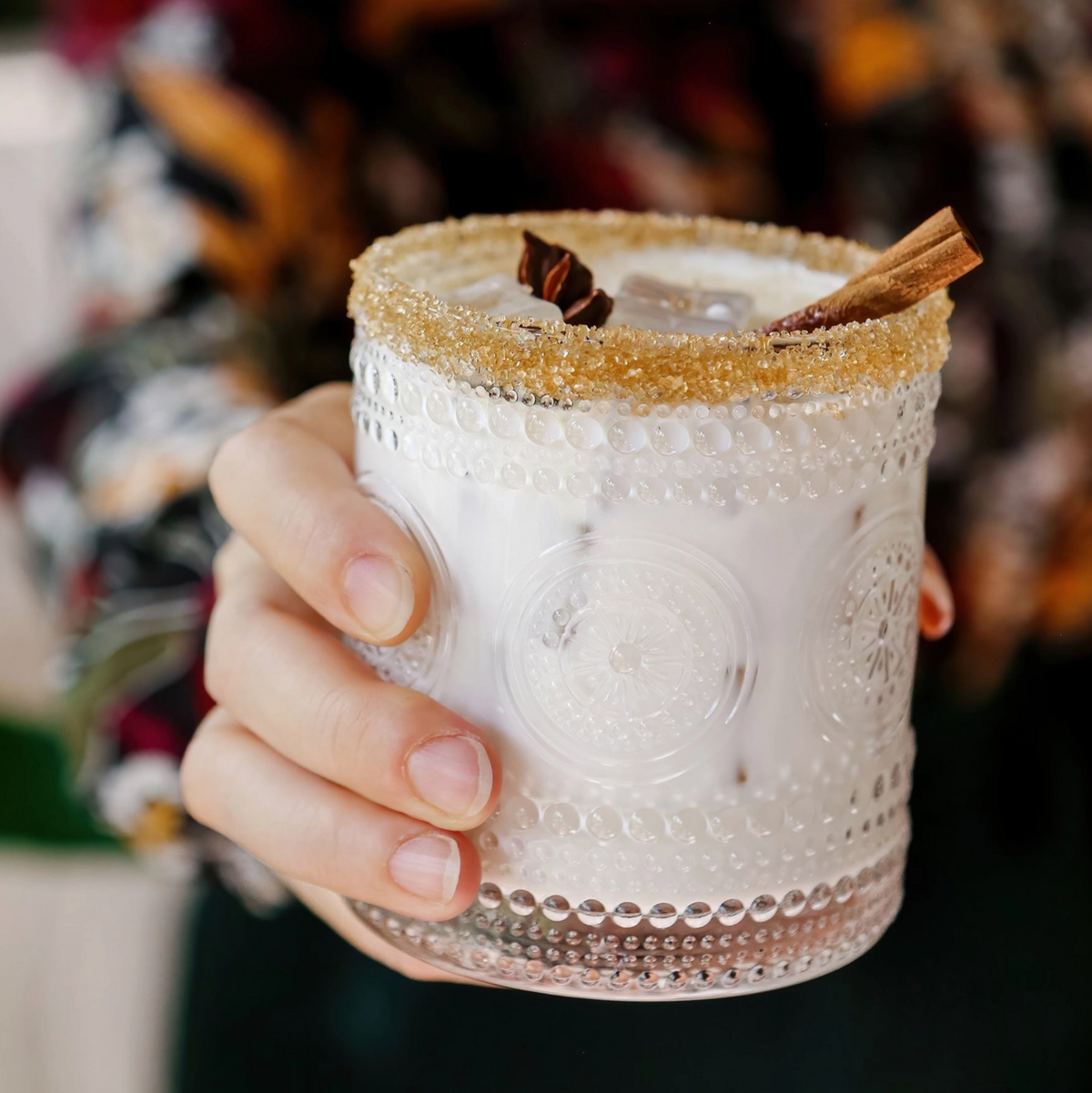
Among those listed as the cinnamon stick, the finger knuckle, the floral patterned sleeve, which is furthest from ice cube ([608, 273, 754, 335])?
the floral patterned sleeve

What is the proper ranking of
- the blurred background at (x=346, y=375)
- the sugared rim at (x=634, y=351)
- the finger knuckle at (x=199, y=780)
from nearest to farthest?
1. the sugared rim at (x=634, y=351)
2. the finger knuckle at (x=199, y=780)
3. the blurred background at (x=346, y=375)

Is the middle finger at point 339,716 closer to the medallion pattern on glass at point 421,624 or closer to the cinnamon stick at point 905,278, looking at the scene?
the medallion pattern on glass at point 421,624

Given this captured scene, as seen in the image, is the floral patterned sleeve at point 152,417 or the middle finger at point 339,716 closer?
the middle finger at point 339,716

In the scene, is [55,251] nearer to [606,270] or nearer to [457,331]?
[606,270]

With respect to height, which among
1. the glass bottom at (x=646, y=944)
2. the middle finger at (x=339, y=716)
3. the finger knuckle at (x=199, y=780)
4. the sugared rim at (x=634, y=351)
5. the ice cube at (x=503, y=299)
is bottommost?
the glass bottom at (x=646, y=944)

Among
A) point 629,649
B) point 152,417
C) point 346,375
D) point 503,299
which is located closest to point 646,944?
point 629,649

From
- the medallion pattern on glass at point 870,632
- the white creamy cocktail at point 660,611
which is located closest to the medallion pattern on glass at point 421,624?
the white creamy cocktail at point 660,611

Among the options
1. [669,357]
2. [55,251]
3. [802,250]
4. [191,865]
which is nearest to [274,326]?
[191,865]
